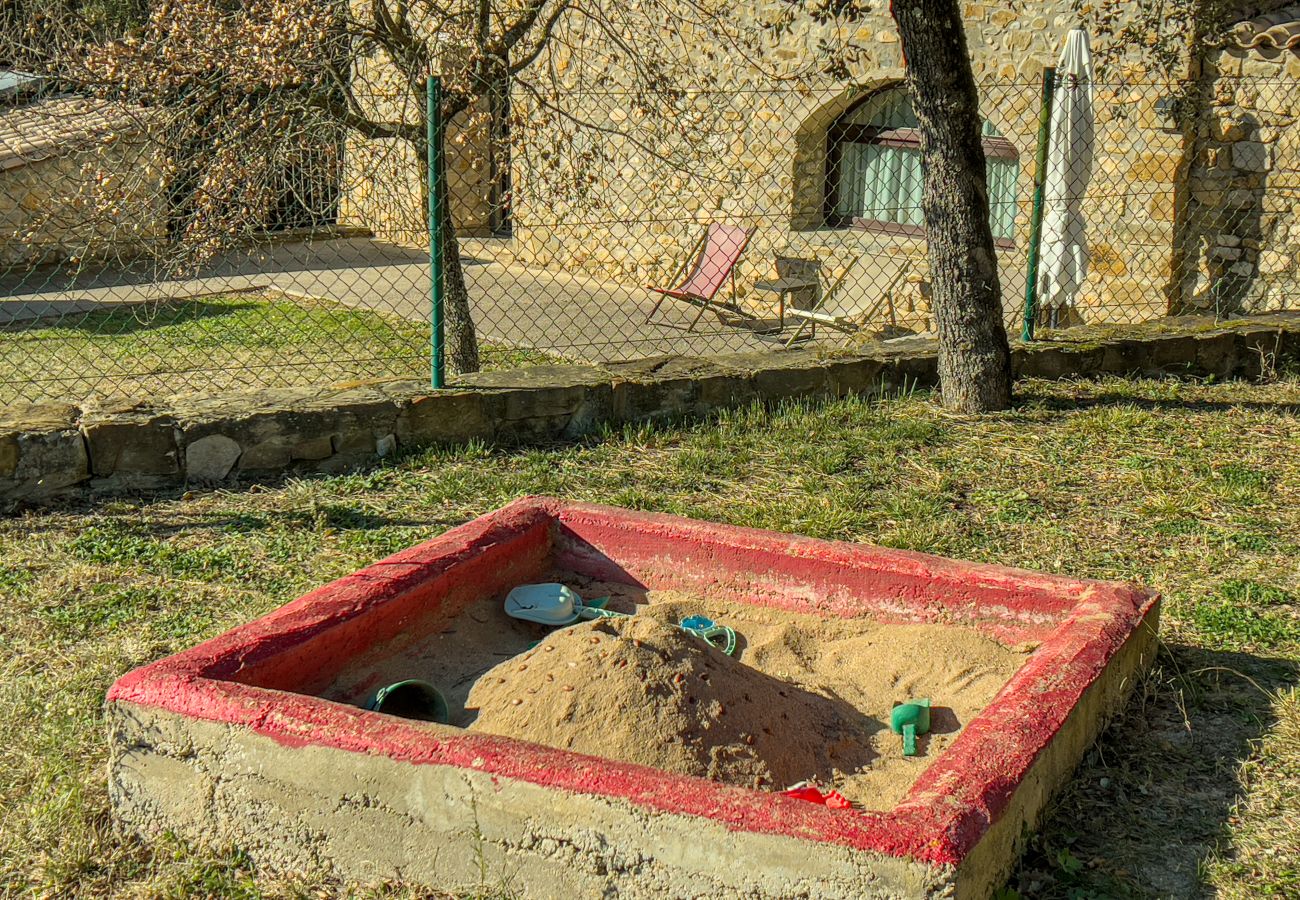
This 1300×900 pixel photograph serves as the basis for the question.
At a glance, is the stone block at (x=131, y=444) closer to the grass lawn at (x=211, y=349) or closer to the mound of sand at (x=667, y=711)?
the grass lawn at (x=211, y=349)

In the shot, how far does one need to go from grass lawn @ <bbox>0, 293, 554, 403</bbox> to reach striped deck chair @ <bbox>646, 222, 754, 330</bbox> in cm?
221

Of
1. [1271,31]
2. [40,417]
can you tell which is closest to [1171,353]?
[1271,31]

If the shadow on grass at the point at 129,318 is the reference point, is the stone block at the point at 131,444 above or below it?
below

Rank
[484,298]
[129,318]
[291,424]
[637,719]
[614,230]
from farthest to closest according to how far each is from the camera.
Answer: [614,230], [484,298], [129,318], [291,424], [637,719]

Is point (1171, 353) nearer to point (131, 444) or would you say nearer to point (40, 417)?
point (131, 444)

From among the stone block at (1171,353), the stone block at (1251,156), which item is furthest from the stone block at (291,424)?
the stone block at (1251,156)

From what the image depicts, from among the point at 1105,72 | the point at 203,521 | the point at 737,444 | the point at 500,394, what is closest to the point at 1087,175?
the point at 1105,72

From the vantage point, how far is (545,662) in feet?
10.4

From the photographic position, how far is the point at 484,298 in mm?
11352

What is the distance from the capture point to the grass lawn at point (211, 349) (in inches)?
308

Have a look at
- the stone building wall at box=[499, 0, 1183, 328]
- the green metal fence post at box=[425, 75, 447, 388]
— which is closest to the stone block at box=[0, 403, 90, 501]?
the green metal fence post at box=[425, 75, 447, 388]

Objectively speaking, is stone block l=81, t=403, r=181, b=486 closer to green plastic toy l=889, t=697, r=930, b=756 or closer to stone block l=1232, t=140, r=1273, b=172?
green plastic toy l=889, t=697, r=930, b=756

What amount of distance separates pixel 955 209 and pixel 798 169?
5.16 meters

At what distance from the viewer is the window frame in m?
10.6
